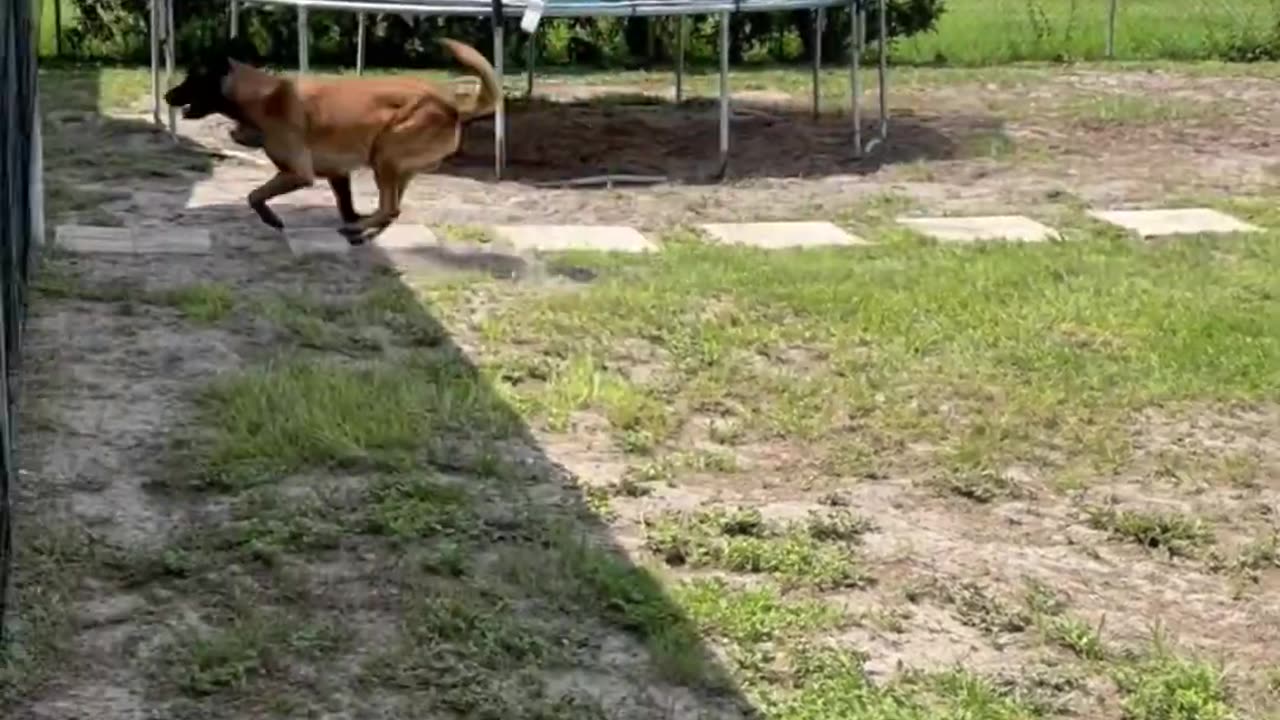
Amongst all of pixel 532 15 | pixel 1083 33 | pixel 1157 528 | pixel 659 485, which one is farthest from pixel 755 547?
pixel 1083 33

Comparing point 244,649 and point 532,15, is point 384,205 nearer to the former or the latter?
point 532,15

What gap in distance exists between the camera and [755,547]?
14.0 ft

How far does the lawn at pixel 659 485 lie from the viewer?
11.9 feet

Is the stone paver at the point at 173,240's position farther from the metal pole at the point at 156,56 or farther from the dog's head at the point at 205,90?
the metal pole at the point at 156,56

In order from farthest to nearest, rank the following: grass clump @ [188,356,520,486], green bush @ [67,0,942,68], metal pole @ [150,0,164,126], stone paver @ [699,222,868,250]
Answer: green bush @ [67,0,942,68]
metal pole @ [150,0,164,126]
stone paver @ [699,222,868,250]
grass clump @ [188,356,520,486]

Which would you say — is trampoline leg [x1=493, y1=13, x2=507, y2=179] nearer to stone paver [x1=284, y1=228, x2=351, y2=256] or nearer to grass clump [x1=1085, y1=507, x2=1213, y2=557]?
stone paver [x1=284, y1=228, x2=351, y2=256]

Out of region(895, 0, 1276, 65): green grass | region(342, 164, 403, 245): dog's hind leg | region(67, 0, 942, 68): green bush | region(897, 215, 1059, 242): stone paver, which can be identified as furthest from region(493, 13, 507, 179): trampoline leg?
region(895, 0, 1276, 65): green grass

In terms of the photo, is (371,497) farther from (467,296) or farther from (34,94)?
(34,94)

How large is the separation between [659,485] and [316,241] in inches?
119

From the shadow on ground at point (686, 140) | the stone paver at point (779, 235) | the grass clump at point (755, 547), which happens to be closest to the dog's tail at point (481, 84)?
the stone paver at point (779, 235)

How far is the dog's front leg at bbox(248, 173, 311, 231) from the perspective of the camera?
24.5ft

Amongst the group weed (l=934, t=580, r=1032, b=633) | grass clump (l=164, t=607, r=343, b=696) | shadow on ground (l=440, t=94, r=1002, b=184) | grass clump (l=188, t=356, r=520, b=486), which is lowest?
weed (l=934, t=580, r=1032, b=633)

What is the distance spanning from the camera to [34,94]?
6566mm

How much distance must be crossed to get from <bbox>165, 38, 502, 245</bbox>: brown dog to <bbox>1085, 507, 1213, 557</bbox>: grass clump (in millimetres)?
3443
